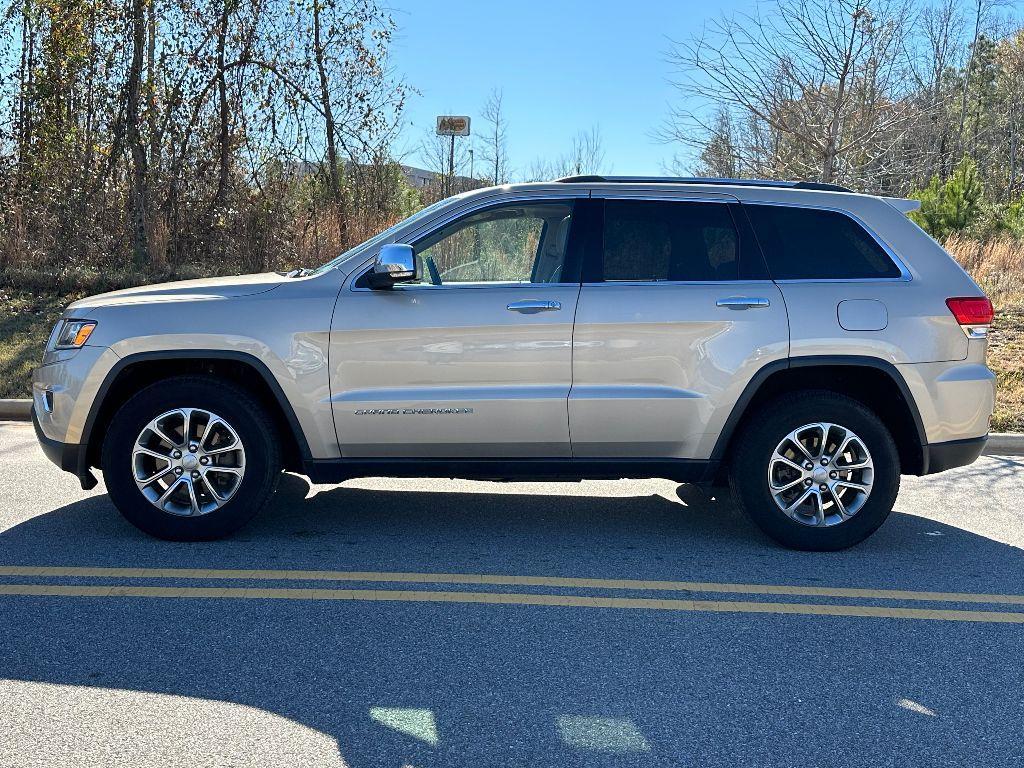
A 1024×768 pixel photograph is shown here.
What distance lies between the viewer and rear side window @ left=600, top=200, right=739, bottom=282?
5.60m

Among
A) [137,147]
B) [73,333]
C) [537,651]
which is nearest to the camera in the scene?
[537,651]

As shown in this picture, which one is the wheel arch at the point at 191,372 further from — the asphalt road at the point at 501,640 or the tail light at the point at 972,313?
the tail light at the point at 972,313

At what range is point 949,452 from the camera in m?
5.61

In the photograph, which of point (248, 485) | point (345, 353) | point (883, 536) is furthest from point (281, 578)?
point (883, 536)

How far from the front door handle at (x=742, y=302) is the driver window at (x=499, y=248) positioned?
0.87m

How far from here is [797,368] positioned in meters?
5.65

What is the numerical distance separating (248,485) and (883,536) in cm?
352

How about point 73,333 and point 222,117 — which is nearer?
point 73,333

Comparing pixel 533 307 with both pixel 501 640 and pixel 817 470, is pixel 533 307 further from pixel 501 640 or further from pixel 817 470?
pixel 501 640

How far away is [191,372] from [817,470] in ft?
10.9

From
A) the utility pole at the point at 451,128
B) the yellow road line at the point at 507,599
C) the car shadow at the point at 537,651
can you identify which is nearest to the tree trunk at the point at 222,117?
the utility pole at the point at 451,128

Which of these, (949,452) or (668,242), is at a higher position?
(668,242)

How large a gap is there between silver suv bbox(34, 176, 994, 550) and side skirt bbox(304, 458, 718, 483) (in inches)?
0.5

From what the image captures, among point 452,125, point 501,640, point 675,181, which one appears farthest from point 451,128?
point 501,640
